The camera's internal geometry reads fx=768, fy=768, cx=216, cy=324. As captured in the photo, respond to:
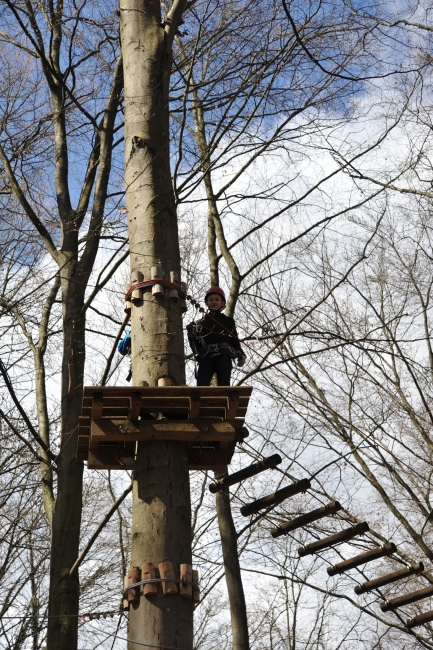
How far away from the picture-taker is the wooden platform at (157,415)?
4484 mm

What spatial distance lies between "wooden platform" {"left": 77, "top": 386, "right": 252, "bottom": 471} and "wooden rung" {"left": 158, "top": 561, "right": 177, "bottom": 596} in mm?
763

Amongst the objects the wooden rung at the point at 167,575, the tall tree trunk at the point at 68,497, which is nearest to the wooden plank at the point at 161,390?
the wooden rung at the point at 167,575

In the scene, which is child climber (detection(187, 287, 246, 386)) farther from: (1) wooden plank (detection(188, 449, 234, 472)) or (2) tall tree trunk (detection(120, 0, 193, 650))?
(1) wooden plank (detection(188, 449, 234, 472))

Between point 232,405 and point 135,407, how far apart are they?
602mm

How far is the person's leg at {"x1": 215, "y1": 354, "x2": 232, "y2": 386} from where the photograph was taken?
22.5ft

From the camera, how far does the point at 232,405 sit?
184 inches

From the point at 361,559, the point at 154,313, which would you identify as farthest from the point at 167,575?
the point at 361,559

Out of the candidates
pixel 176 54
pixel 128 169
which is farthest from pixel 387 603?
pixel 176 54

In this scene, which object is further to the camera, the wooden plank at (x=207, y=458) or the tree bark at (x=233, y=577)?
the tree bark at (x=233, y=577)

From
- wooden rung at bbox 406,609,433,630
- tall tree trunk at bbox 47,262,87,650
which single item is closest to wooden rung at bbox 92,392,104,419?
tall tree trunk at bbox 47,262,87,650

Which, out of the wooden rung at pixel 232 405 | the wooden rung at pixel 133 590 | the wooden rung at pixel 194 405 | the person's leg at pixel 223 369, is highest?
the person's leg at pixel 223 369

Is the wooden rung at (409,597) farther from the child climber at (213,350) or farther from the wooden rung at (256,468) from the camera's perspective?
the child climber at (213,350)

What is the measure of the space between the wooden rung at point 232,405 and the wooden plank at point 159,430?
0.08m

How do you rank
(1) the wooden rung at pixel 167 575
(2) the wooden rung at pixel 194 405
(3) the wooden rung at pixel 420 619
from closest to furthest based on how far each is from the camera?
(1) the wooden rung at pixel 167 575 → (2) the wooden rung at pixel 194 405 → (3) the wooden rung at pixel 420 619
